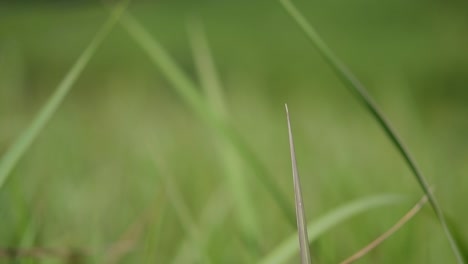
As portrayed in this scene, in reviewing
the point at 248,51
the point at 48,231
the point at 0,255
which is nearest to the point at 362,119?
the point at 48,231

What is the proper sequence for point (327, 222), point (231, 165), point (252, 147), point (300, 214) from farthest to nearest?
1. point (252, 147)
2. point (231, 165)
3. point (327, 222)
4. point (300, 214)

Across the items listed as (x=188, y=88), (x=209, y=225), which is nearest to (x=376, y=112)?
(x=188, y=88)

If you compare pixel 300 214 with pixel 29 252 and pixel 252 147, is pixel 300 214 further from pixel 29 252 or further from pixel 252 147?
pixel 252 147

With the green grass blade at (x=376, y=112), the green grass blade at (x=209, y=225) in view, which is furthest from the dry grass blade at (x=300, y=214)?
the green grass blade at (x=209, y=225)

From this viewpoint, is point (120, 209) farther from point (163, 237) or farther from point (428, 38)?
point (428, 38)

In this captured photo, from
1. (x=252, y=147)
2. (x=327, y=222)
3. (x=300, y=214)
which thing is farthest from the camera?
(x=252, y=147)

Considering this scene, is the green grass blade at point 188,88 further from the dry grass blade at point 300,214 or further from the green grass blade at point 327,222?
the dry grass blade at point 300,214

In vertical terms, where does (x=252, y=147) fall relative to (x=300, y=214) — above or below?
above

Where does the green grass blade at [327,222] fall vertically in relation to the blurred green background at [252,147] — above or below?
below

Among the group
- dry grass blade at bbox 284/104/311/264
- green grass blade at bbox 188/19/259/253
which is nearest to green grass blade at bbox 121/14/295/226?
green grass blade at bbox 188/19/259/253

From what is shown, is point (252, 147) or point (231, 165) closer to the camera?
point (231, 165)
